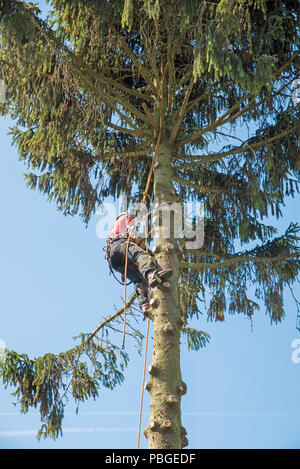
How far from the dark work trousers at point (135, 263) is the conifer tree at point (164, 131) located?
239mm

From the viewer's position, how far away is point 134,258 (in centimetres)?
551

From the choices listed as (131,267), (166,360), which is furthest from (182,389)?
(131,267)

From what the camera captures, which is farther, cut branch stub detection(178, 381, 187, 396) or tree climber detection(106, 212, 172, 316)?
tree climber detection(106, 212, 172, 316)

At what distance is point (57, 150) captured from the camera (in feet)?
22.7

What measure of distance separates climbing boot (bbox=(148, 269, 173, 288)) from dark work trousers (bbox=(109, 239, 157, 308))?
2.6 inches

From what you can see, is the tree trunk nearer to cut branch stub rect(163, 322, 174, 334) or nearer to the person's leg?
cut branch stub rect(163, 322, 174, 334)

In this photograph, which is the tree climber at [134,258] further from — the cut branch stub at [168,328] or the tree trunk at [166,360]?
the cut branch stub at [168,328]

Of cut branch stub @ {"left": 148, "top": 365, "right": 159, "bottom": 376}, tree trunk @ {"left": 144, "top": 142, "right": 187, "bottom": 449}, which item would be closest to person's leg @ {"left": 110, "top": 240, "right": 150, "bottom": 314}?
tree trunk @ {"left": 144, "top": 142, "right": 187, "bottom": 449}

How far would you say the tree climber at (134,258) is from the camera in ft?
17.2

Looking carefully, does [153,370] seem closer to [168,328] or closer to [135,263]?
[168,328]

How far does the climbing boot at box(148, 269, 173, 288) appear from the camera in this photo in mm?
5121

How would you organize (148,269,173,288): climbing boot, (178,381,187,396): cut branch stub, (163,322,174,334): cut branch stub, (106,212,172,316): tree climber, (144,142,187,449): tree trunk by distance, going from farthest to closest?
1. (106,212,172,316): tree climber
2. (148,269,173,288): climbing boot
3. (163,322,174,334): cut branch stub
4. (178,381,187,396): cut branch stub
5. (144,142,187,449): tree trunk

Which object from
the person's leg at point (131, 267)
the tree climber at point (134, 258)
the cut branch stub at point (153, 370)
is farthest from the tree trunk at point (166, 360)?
the person's leg at point (131, 267)

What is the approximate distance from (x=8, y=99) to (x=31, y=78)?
65 cm
